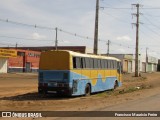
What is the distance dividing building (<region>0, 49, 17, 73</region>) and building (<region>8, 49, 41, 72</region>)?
2253 millimetres

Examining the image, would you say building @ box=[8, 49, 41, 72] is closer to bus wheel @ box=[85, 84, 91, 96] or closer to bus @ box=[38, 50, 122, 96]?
bus wheel @ box=[85, 84, 91, 96]

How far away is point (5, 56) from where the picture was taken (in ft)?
237

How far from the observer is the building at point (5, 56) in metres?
71.6

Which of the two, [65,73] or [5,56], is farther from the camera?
[5,56]

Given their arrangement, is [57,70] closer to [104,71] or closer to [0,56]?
[104,71]

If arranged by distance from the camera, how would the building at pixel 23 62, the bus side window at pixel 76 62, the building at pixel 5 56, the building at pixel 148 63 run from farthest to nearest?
the building at pixel 148 63 → the building at pixel 23 62 → the building at pixel 5 56 → the bus side window at pixel 76 62

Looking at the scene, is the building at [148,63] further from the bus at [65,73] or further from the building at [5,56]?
the bus at [65,73]

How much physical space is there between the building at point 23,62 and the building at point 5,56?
2253 millimetres

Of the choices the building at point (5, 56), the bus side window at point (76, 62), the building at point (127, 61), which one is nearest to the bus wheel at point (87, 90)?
the bus side window at point (76, 62)

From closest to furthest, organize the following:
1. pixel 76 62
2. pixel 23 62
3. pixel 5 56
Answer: pixel 76 62 < pixel 5 56 < pixel 23 62

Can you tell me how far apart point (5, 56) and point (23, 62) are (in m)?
11.7

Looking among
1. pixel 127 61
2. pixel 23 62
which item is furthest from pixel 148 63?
pixel 23 62

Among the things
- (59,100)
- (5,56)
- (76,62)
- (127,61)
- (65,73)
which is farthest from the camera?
(127,61)

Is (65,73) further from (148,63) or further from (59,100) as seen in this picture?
(148,63)
